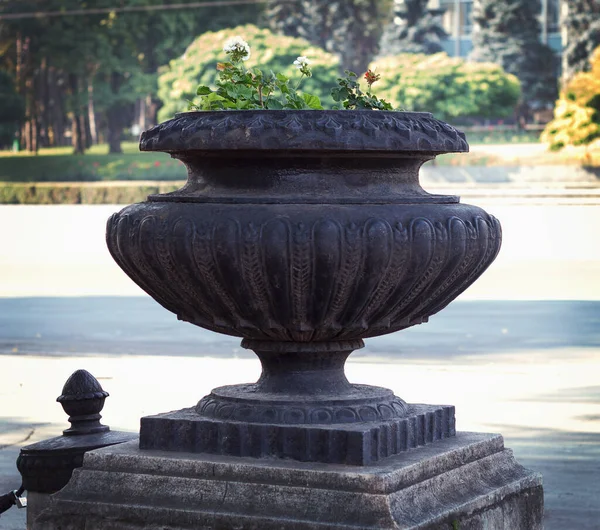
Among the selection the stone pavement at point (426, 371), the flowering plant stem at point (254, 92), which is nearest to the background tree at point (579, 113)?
the stone pavement at point (426, 371)

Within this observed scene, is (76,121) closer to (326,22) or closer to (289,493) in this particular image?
(326,22)

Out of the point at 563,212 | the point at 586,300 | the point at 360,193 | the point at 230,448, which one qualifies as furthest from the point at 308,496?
the point at 563,212

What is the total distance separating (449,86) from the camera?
51719 millimetres

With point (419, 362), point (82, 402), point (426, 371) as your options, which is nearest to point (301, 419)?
point (82, 402)

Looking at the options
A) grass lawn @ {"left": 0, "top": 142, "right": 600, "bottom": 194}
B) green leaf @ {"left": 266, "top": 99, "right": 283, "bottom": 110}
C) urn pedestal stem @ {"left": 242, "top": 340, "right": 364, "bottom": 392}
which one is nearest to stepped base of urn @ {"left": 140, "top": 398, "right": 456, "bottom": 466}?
urn pedestal stem @ {"left": 242, "top": 340, "right": 364, "bottom": 392}

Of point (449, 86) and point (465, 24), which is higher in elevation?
point (465, 24)

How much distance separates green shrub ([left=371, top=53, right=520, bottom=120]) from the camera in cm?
5134

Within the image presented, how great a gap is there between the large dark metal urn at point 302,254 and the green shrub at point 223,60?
156 ft

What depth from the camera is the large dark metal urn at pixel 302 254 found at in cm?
371

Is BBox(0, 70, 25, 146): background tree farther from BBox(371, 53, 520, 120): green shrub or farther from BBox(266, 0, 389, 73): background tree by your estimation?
BBox(371, 53, 520, 120): green shrub

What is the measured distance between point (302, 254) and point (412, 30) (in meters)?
54.4

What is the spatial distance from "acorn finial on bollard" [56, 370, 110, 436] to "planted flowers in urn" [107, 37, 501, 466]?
0.79m

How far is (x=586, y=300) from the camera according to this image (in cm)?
1339

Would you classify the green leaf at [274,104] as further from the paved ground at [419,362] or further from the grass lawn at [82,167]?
the grass lawn at [82,167]
